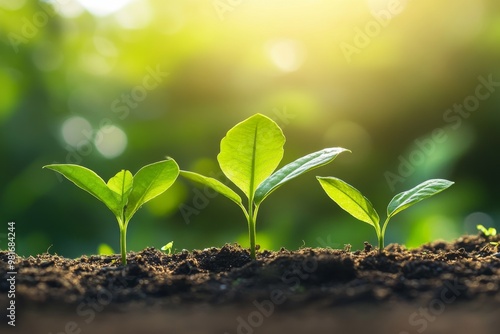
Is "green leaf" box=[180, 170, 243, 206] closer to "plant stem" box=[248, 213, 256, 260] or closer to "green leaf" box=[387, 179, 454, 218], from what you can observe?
"plant stem" box=[248, 213, 256, 260]

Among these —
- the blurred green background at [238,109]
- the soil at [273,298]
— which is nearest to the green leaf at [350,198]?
the soil at [273,298]

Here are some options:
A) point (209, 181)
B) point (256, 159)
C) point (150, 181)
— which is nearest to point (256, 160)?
point (256, 159)

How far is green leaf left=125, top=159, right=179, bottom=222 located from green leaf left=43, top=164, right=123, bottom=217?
33 mm

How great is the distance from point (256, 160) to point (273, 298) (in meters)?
0.43

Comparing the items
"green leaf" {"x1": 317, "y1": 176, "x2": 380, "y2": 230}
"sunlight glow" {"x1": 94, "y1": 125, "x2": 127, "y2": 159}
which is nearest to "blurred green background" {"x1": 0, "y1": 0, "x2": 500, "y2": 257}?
"sunlight glow" {"x1": 94, "y1": 125, "x2": 127, "y2": 159}

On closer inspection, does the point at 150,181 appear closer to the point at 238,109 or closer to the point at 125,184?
the point at 125,184

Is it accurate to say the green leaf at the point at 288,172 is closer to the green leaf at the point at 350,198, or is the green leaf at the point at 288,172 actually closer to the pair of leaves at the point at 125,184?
the green leaf at the point at 350,198

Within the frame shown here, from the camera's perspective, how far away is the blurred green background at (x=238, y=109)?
281cm

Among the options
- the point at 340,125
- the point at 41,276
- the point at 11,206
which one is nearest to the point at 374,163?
the point at 340,125

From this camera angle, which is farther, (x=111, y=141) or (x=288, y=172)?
(x=111, y=141)

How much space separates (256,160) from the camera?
46.4 inches

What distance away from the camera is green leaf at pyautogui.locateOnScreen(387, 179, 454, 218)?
1217mm

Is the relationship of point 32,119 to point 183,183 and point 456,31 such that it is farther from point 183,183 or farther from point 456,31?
point 456,31

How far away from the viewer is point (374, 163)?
2.95 meters
